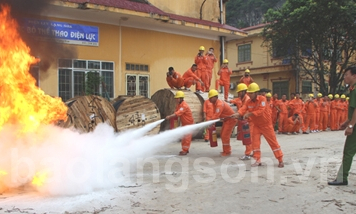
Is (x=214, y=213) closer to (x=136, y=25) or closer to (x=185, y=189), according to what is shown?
(x=185, y=189)

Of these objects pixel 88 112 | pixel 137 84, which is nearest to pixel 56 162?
pixel 88 112

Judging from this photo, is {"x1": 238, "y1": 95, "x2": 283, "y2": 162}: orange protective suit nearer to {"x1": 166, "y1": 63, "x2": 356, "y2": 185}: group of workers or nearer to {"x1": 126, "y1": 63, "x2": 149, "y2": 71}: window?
{"x1": 166, "y1": 63, "x2": 356, "y2": 185}: group of workers

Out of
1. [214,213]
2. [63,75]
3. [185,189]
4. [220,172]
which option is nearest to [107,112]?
[63,75]

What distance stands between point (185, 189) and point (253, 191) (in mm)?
1097

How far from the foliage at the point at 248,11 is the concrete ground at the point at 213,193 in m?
39.0

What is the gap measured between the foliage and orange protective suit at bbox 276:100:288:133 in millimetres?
29752

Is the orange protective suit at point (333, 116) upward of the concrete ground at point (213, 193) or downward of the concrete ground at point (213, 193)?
upward

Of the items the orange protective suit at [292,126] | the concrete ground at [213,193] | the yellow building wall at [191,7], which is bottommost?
the concrete ground at [213,193]

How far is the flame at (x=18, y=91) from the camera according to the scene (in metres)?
5.93

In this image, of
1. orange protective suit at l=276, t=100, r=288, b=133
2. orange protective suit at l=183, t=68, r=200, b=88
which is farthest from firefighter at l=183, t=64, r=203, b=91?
orange protective suit at l=276, t=100, r=288, b=133

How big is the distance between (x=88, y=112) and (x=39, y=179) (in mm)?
5311

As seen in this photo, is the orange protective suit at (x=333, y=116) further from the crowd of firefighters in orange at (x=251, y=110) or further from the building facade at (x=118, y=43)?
the building facade at (x=118, y=43)

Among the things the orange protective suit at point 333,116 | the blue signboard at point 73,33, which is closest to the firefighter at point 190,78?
the blue signboard at point 73,33

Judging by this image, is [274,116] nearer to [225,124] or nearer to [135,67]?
[135,67]
